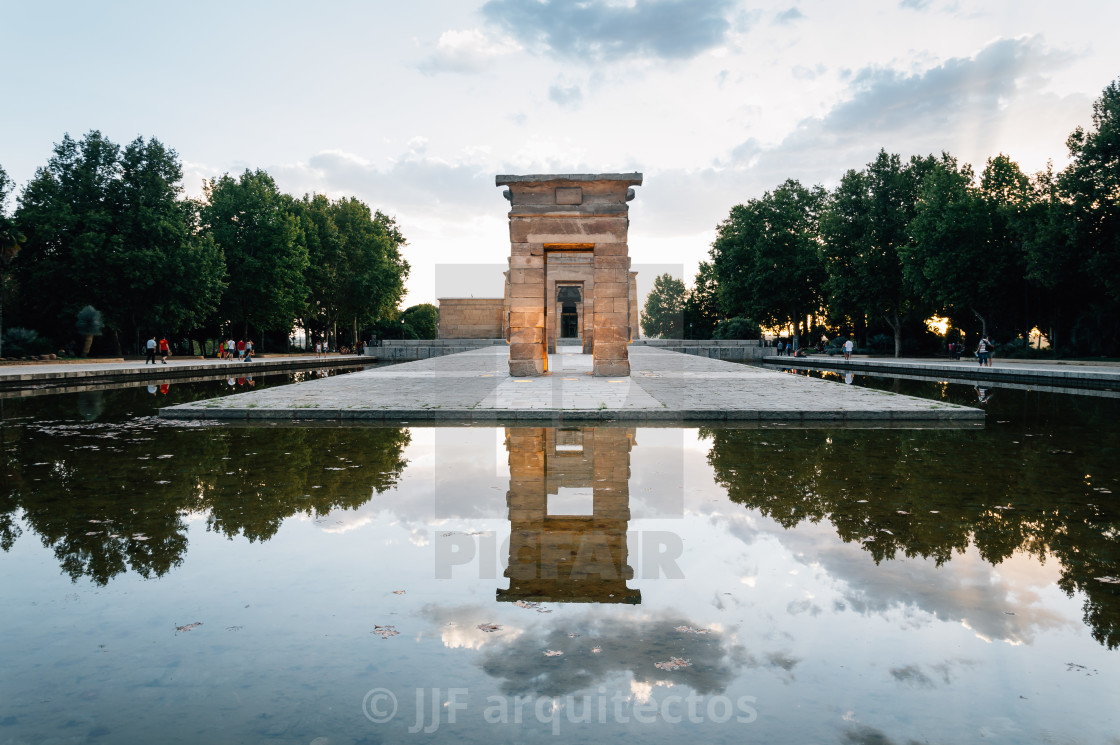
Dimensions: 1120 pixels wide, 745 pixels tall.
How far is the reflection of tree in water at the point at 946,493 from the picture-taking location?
4980 mm

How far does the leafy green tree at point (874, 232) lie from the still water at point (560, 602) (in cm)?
4256

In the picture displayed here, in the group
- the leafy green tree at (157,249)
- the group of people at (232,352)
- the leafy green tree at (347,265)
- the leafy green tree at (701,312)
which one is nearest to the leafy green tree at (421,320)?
the leafy green tree at (347,265)

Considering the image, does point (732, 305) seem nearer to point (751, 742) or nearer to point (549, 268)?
point (549, 268)

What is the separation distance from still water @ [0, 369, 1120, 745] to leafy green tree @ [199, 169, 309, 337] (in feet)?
145

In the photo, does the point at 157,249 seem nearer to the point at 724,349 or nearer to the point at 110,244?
the point at 110,244

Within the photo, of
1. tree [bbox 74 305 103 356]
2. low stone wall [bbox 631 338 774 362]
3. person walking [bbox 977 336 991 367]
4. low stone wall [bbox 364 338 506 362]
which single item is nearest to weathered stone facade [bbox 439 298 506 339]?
low stone wall [bbox 364 338 506 362]

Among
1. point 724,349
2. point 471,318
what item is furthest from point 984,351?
point 471,318

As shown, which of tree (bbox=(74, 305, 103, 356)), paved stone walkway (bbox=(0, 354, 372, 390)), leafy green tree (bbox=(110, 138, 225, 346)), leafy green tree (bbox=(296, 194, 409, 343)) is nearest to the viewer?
paved stone walkway (bbox=(0, 354, 372, 390))

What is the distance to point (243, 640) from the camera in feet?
11.6

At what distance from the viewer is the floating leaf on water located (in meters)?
3.26

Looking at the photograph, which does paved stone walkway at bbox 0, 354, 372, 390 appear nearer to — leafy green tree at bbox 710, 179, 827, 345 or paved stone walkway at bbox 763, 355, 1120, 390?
paved stone walkway at bbox 763, 355, 1120, 390

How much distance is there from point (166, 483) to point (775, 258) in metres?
55.6

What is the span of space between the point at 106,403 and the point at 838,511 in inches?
657

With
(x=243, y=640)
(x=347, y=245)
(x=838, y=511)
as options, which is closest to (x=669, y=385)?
(x=838, y=511)
